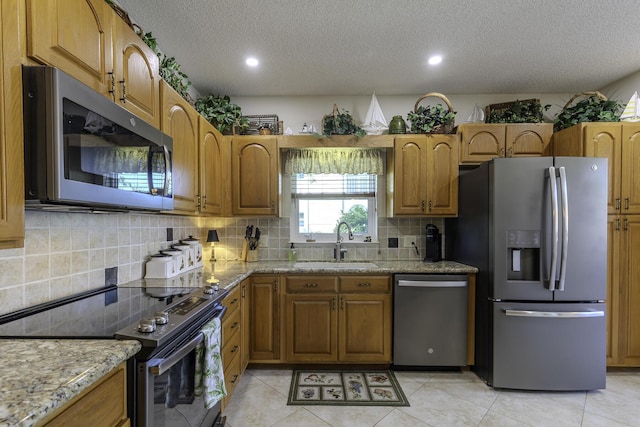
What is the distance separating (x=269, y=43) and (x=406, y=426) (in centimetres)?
282

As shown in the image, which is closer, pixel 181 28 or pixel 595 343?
pixel 181 28

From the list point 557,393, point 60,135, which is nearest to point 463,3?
point 60,135

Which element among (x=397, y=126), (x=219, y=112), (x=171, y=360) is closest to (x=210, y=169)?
(x=219, y=112)

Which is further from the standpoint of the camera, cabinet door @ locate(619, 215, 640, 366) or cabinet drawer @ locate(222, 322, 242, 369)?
cabinet door @ locate(619, 215, 640, 366)

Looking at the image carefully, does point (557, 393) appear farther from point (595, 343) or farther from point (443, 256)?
point (443, 256)

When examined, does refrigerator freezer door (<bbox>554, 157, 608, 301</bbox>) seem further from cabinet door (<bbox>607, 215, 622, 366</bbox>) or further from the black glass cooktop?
the black glass cooktop

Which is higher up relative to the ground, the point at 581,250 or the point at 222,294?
the point at 581,250

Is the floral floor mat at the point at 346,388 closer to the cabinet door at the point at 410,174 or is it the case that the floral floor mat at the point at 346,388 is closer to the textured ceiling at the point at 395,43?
the cabinet door at the point at 410,174

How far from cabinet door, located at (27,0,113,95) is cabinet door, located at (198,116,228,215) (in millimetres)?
1043

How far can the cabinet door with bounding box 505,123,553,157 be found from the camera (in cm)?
277

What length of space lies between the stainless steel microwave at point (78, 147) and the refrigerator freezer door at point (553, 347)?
2636 millimetres

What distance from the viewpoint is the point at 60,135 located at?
905 millimetres

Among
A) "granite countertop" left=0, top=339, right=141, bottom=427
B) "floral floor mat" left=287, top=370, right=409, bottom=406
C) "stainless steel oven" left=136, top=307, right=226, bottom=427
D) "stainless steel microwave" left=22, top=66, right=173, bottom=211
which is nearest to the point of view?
"granite countertop" left=0, top=339, right=141, bottom=427

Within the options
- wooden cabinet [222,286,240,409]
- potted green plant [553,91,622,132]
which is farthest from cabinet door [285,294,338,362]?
potted green plant [553,91,622,132]
